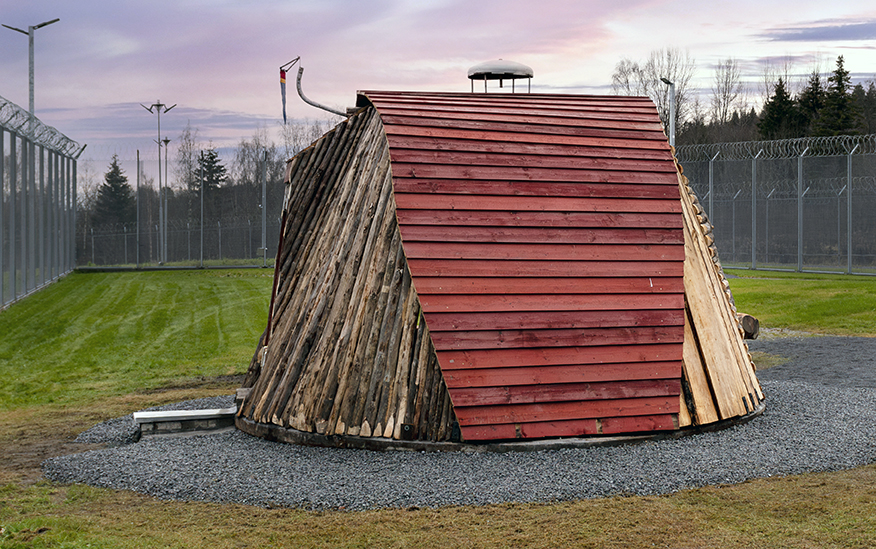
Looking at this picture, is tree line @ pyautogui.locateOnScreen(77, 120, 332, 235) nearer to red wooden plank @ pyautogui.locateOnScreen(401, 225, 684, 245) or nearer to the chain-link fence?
the chain-link fence

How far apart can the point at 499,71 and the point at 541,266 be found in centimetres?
505

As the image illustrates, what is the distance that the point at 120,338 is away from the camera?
15.2m

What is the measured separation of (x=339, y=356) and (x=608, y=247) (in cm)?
265

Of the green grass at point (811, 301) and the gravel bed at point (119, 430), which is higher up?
the green grass at point (811, 301)

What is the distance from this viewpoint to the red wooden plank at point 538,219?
6879mm

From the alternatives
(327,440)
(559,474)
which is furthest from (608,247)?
(327,440)

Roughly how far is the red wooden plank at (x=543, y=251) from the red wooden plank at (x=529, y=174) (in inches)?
26.5

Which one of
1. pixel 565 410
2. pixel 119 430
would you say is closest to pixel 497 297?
pixel 565 410

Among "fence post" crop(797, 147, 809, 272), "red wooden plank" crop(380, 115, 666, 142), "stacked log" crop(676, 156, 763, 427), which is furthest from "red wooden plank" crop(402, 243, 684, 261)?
"fence post" crop(797, 147, 809, 272)

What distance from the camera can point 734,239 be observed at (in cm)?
2600

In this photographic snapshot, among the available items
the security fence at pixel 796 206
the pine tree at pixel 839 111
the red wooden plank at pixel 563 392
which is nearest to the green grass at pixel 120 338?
the red wooden plank at pixel 563 392

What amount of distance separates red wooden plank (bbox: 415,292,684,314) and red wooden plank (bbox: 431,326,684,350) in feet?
0.65

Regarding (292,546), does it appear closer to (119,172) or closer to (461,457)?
(461,457)

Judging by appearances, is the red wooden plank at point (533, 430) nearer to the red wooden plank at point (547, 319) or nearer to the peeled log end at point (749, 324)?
the red wooden plank at point (547, 319)
